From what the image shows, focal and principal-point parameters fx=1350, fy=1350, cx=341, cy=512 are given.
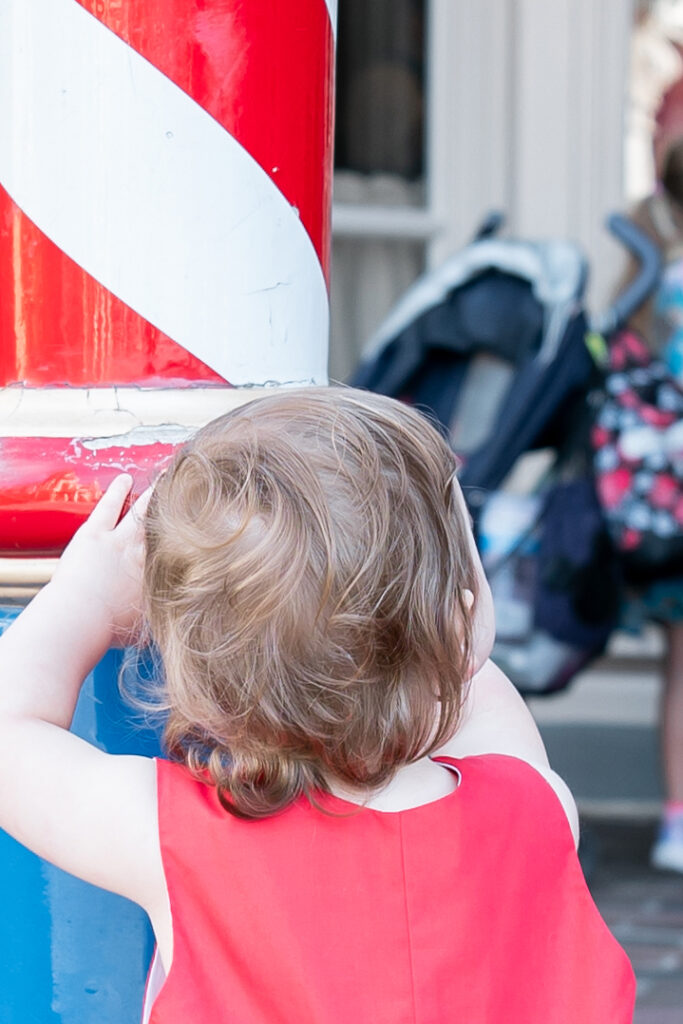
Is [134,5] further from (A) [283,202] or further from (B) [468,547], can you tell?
(B) [468,547]

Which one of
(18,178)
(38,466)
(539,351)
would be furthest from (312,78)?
(539,351)

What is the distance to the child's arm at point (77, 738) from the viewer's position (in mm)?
831

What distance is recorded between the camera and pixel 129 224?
97 centimetres

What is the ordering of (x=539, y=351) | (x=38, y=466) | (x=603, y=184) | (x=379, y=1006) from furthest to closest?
1. (x=603, y=184)
2. (x=539, y=351)
3. (x=38, y=466)
4. (x=379, y=1006)

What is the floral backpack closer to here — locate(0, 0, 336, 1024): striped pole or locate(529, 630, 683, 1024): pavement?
locate(529, 630, 683, 1024): pavement

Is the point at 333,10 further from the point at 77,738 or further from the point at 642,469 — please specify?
the point at 642,469

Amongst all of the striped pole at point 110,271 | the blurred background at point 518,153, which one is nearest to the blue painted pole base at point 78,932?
the striped pole at point 110,271

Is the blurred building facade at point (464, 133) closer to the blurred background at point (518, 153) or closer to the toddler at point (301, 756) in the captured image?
the blurred background at point (518, 153)

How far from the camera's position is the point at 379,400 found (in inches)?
34.6

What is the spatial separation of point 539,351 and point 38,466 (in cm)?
189

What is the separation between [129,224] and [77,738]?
0.36 metres

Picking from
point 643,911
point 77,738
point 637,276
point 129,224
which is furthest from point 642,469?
point 77,738

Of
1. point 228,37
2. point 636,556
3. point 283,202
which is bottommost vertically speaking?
point 636,556

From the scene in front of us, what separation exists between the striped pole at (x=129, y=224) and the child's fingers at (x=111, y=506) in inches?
0.7
